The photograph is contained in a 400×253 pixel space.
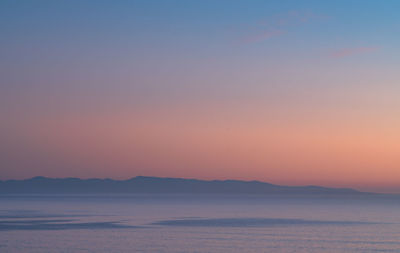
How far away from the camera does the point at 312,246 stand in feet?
143

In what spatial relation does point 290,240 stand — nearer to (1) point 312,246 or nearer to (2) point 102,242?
(1) point 312,246

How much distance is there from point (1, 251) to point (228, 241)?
17.4 m

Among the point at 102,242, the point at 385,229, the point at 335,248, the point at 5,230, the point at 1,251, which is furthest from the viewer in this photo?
the point at 385,229

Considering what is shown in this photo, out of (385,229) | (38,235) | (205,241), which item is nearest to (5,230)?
(38,235)

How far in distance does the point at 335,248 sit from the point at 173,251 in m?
12.2

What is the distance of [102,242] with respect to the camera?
45281 millimetres

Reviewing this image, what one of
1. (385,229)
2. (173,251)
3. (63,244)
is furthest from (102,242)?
(385,229)

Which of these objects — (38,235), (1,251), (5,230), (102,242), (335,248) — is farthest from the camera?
(5,230)

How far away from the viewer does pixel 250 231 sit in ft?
181

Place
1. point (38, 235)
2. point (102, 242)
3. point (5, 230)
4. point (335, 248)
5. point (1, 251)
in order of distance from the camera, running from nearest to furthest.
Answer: point (1, 251)
point (335, 248)
point (102, 242)
point (38, 235)
point (5, 230)

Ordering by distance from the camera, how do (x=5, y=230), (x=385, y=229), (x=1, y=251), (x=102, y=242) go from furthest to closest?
(x=385, y=229) < (x=5, y=230) < (x=102, y=242) < (x=1, y=251)

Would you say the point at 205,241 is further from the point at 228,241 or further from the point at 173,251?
the point at 173,251

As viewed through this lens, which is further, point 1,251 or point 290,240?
point 290,240

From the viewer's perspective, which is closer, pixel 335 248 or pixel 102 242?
pixel 335 248
